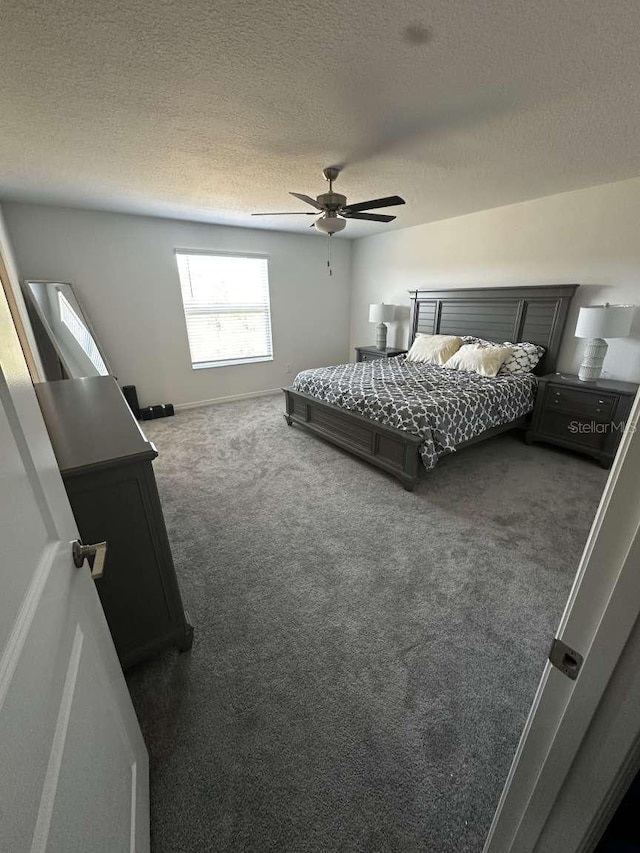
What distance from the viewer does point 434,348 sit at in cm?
419

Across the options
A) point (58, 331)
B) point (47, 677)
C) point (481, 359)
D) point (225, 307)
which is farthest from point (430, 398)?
point (58, 331)

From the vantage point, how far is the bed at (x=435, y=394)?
273cm

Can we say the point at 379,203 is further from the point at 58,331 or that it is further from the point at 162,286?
the point at 58,331

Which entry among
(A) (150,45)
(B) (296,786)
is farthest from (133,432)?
(A) (150,45)

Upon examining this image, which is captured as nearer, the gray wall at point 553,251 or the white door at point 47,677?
the white door at point 47,677

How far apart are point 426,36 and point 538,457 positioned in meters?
3.10

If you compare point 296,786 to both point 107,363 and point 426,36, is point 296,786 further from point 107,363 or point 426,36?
point 107,363

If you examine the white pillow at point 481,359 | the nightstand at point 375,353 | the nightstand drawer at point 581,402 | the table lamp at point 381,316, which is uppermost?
the table lamp at point 381,316

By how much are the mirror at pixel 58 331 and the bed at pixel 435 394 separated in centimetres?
210

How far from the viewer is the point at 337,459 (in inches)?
128

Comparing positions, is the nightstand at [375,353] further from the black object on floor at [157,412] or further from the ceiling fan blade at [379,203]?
the black object on floor at [157,412]

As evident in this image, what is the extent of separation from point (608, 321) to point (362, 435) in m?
2.23

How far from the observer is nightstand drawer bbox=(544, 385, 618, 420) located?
296 centimetres

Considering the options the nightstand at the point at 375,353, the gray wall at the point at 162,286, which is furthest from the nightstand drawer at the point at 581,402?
the gray wall at the point at 162,286
